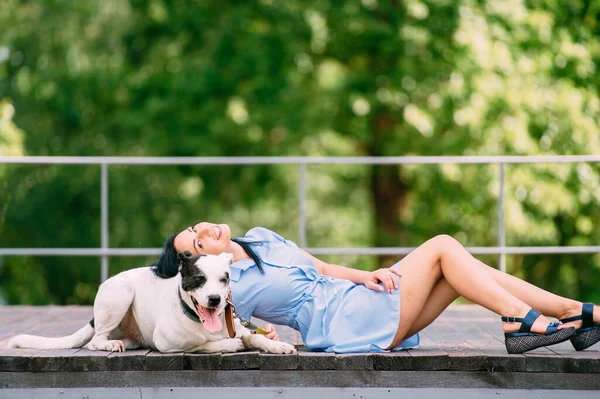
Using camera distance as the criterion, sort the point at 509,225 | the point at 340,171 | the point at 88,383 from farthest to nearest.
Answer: the point at 340,171, the point at 509,225, the point at 88,383

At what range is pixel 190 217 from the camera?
39.7 ft

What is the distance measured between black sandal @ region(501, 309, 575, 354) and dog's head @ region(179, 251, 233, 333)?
3.99ft

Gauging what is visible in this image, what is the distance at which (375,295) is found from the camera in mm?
4160

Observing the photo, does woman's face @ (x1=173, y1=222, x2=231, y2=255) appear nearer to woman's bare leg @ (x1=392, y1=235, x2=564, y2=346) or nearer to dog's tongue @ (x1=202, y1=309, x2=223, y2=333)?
dog's tongue @ (x1=202, y1=309, x2=223, y2=333)

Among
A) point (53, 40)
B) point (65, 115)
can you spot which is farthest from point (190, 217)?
point (53, 40)

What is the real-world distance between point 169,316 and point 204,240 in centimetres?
36

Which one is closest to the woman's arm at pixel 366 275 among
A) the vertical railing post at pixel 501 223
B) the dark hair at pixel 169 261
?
the dark hair at pixel 169 261

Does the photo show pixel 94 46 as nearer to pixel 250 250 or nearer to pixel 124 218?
pixel 124 218

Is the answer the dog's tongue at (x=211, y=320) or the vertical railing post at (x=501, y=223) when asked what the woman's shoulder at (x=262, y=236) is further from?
the vertical railing post at (x=501, y=223)

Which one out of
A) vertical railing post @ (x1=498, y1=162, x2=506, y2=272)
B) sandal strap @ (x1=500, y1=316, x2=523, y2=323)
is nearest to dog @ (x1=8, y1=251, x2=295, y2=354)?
sandal strap @ (x1=500, y1=316, x2=523, y2=323)

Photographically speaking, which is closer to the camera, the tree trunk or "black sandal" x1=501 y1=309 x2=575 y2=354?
"black sandal" x1=501 y1=309 x2=575 y2=354

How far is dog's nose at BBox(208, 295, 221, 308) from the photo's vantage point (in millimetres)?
3613

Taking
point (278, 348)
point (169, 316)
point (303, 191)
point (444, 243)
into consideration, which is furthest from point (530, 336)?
point (303, 191)

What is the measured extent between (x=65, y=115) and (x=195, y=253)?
845 centimetres
